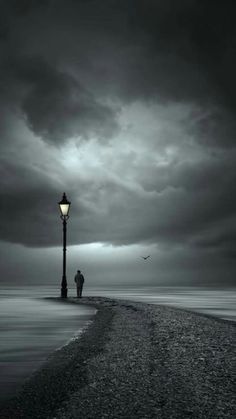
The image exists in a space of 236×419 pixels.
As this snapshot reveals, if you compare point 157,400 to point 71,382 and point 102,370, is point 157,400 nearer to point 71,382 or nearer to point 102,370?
point 71,382

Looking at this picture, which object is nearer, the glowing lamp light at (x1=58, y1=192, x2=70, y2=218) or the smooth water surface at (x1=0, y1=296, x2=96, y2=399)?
the smooth water surface at (x1=0, y1=296, x2=96, y2=399)

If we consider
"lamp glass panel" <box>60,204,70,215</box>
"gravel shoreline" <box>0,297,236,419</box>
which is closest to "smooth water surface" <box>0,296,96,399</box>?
"gravel shoreline" <box>0,297,236,419</box>

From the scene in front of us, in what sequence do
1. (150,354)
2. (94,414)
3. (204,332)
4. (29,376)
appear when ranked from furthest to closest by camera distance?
1. (204,332)
2. (150,354)
3. (29,376)
4. (94,414)

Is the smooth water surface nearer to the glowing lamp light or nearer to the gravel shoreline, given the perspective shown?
the gravel shoreline

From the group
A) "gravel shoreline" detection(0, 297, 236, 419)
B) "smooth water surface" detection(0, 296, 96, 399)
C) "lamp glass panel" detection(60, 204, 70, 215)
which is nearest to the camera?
"gravel shoreline" detection(0, 297, 236, 419)

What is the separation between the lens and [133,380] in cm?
863

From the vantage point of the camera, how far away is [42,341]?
14641 millimetres

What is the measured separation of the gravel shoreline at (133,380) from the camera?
6.75m

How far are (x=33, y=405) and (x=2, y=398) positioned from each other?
683 mm

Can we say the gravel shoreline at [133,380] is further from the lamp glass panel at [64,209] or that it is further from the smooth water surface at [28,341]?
the lamp glass panel at [64,209]

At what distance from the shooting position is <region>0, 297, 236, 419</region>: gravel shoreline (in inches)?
266

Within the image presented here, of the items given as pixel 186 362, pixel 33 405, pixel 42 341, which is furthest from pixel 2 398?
pixel 42 341

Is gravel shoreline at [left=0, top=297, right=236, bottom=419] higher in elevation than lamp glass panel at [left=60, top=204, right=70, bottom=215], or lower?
lower

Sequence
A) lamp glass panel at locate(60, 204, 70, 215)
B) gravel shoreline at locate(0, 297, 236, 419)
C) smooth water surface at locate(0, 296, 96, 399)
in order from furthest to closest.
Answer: lamp glass panel at locate(60, 204, 70, 215)
smooth water surface at locate(0, 296, 96, 399)
gravel shoreline at locate(0, 297, 236, 419)
